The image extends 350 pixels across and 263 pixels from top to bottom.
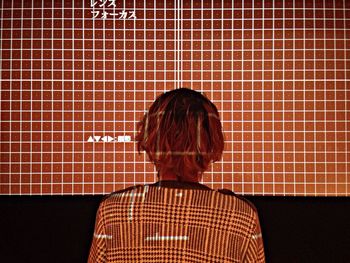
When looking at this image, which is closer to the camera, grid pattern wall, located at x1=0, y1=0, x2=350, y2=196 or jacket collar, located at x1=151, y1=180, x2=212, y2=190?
jacket collar, located at x1=151, y1=180, x2=212, y2=190

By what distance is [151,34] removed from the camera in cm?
162

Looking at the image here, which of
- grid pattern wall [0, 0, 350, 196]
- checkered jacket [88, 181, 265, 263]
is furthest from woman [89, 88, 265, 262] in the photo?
grid pattern wall [0, 0, 350, 196]

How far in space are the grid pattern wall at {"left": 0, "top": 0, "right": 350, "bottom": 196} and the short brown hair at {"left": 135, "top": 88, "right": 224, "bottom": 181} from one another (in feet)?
2.31

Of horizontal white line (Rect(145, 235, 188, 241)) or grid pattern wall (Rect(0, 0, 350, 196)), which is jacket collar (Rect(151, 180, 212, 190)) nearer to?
horizontal white line (Rect(145, 235, 188, 241))

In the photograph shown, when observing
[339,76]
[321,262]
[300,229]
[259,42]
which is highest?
[259,42]

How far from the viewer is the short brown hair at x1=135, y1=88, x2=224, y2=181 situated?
0.88 meters

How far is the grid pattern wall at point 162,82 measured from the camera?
160cm

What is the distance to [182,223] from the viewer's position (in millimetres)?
862

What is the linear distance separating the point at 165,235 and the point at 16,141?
35.6 inches

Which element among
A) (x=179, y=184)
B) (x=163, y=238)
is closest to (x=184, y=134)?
(x=179, y=184)

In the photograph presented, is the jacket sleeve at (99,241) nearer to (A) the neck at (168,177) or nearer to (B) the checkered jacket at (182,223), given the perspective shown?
(B) the checkered jacket at (182,223)

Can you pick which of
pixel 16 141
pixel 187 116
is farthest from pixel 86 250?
pixel 187 116

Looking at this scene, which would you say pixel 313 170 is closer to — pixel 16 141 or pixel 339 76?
pixel 339 76

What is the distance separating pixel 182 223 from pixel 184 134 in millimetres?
162
